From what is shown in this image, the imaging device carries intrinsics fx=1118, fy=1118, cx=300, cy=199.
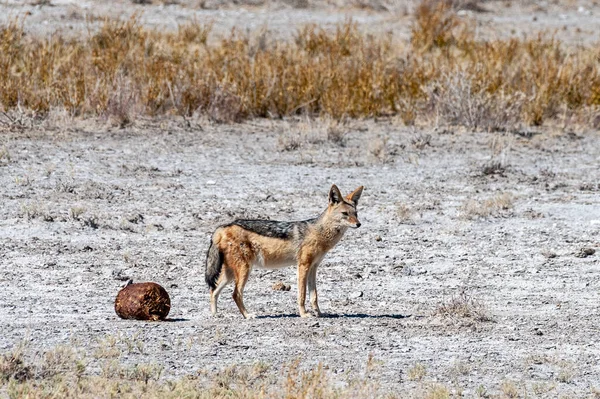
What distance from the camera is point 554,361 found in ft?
23.5

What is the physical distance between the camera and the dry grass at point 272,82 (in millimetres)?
14928

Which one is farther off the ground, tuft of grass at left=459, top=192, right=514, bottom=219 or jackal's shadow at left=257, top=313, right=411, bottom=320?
jackal's shadow at left=257, top=313, right=411, bottom=320

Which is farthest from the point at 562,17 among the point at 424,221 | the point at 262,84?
the point at 424,221

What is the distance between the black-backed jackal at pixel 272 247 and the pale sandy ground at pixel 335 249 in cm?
26

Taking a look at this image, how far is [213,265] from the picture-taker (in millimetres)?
7867

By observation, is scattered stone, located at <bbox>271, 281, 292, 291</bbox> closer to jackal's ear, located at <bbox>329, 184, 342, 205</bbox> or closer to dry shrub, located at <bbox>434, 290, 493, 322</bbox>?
jackal's ear, located at <bbox>329, 184, 342, 205</bbox>

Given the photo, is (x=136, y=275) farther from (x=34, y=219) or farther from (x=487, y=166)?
(x=487, y=166)

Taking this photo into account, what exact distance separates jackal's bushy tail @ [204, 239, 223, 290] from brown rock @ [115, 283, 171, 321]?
0.35 m

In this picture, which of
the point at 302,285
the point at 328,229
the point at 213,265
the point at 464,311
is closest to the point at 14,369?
the point at 213,265

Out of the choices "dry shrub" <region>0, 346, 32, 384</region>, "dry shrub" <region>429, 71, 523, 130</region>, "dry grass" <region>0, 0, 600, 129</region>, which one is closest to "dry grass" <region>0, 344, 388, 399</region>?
"dry shrub" <region>0, 346, 32, 384</region>

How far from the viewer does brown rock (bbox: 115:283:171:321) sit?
25.3ft

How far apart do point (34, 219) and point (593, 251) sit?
5226mm

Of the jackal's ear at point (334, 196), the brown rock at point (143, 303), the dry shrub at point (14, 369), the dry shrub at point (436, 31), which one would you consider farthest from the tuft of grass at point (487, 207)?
the dry shrub at point (436, 31)

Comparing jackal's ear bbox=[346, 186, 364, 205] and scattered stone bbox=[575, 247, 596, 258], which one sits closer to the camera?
jackal's ear bbox=[346, 186, 364, 205]
